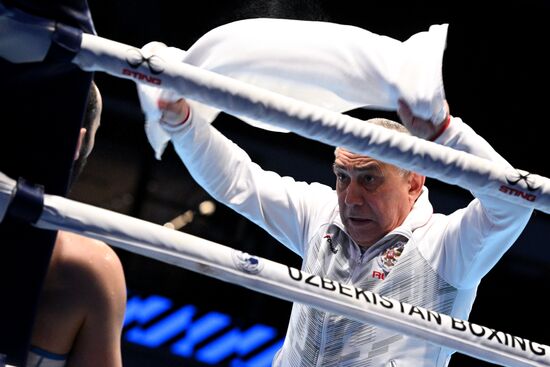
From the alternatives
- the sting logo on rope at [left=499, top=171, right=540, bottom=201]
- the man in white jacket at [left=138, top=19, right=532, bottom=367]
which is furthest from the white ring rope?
the man in white jacket at [left=138, top=19, right=532, bottom=367]

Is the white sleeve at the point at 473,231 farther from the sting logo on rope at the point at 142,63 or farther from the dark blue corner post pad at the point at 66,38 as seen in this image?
the dark blue corner post pad at the point at 66,38

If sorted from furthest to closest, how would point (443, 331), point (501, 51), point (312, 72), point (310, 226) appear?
point (501, 51) < point (310, 226) < point (312, 72) < point (443, 331)

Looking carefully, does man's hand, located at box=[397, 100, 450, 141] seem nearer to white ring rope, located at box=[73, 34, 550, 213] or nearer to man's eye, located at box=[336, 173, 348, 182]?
white ring rope, located at box=[73, 34, 550, 213]

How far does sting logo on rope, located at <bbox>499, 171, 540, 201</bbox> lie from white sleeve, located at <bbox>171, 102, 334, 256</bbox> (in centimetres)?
62

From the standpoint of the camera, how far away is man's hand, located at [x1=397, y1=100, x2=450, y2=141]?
1358 millimetres

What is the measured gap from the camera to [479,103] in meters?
3.56

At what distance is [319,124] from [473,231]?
0.50 m

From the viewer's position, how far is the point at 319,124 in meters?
1.22

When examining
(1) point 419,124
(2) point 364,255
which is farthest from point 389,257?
(1) point 419,124

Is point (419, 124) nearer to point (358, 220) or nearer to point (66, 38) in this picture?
point (358, 220)

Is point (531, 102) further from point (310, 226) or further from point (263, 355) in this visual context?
point (310, 226)

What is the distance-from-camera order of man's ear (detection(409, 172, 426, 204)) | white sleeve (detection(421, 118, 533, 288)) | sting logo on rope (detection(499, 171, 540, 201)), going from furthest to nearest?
man's ear (detection(409, 172, 426, 204)), white sleeve (detection(421, 118, 533, 288)), sting logo on rope (detection(499, 171, 540, 201))

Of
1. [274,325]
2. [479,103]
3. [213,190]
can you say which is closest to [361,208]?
[213,190]

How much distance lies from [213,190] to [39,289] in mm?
655
